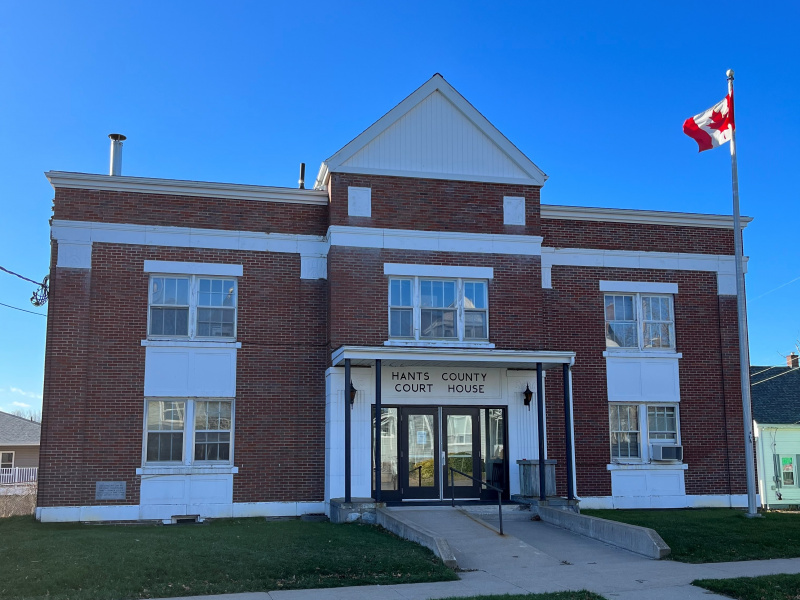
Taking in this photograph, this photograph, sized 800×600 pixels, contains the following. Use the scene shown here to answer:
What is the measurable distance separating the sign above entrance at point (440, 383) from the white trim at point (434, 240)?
2886 mm

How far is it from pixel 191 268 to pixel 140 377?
8.94 ft

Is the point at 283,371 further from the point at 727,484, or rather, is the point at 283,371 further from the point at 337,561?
the point at 727,484

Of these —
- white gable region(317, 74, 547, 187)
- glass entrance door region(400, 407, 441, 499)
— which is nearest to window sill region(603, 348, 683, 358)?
white gable region(317, 74, 547, 187)

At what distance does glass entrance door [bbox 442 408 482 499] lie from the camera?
1912 centimetres

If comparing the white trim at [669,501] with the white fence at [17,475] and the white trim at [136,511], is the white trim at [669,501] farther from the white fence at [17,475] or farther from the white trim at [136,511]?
the white fence at [17,475]

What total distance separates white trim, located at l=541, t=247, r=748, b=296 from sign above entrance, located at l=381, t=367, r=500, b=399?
3155mm

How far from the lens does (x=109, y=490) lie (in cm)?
1792

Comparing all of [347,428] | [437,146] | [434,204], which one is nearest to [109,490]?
[347,428]

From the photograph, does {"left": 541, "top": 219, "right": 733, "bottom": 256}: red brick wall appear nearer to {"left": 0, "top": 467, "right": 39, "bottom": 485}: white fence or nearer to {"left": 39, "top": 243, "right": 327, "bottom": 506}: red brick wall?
{"left": 39, "top": 243, "right": 327, "bottom": 506}: red brick wall

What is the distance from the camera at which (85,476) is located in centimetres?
1788

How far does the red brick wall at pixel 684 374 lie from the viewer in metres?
20.8

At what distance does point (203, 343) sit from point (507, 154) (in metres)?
8.68

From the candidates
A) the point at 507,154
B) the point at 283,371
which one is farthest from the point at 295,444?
the point at 507,154

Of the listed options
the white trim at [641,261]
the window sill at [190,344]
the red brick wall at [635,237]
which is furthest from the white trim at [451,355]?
the red brick wall at [635,237]
